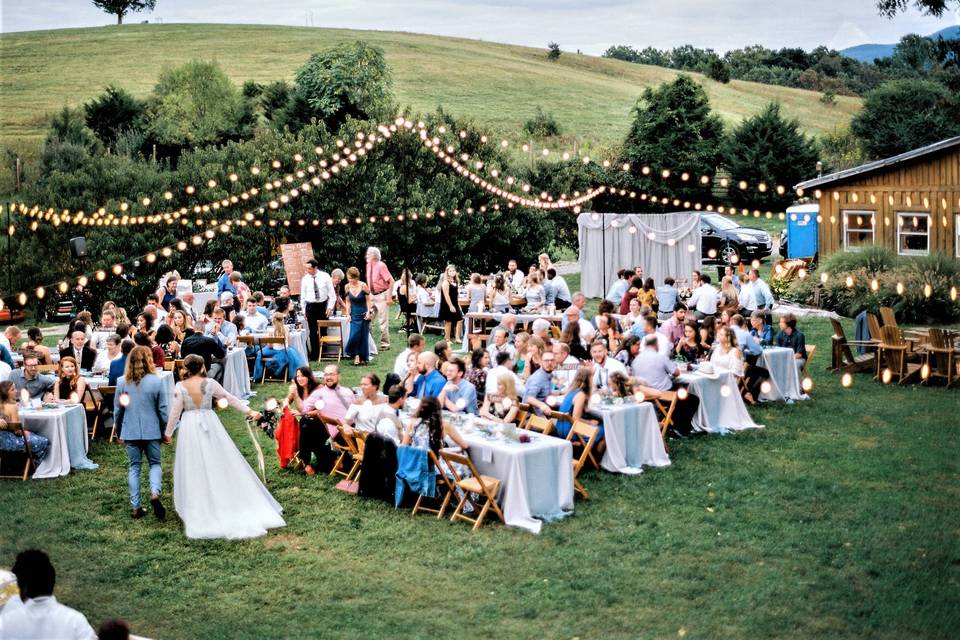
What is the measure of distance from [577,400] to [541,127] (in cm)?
4044

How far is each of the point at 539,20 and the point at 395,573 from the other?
62.6 meters

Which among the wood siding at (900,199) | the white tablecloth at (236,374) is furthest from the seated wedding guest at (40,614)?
the wood siding at (900,199)

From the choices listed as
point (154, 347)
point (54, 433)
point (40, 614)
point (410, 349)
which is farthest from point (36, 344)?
point (40, 614)

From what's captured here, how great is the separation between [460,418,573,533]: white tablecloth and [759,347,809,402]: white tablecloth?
16.7 feet

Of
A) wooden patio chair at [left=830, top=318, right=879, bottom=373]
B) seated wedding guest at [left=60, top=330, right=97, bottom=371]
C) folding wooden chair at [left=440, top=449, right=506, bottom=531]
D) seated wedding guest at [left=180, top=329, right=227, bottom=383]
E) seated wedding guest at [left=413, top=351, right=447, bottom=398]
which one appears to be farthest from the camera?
wooden patio chair at [left=830, top=318, right=879, bottom=373]

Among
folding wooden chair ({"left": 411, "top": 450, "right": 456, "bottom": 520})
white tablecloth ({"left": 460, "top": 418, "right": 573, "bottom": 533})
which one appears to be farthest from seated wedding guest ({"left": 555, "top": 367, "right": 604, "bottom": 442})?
folding wooden chair ({"left": 411, "top": 450, "right": 456, "bottom": 520})

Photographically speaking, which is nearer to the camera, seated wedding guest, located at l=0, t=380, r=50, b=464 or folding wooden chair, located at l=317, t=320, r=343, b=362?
seated wedding guest, located at l=0, t=380, r=50, b=464

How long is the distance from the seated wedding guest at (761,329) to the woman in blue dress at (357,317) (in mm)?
5915

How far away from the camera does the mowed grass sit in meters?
6.49

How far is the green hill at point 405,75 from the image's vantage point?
51.3 m

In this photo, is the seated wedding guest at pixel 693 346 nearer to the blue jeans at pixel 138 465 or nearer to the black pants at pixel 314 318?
the black pants at pixel 314 318

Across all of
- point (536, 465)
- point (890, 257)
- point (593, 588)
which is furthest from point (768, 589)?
point (890, 257)

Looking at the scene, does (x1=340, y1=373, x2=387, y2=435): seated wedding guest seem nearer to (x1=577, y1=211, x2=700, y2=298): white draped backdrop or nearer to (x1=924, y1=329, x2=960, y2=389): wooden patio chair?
(x1=924, y1=329, x2=960, y2=389): wooden patio chair

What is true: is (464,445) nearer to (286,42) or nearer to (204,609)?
(204,609)
